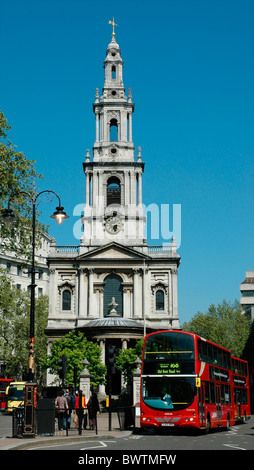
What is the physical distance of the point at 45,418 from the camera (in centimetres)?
2238

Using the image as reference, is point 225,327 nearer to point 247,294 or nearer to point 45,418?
point 247,294

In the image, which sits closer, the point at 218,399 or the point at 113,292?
the point at 218,399

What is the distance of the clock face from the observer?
209 ft

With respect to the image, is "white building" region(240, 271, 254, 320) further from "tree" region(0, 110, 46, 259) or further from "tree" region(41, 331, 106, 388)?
"tree" region(0, 110, 46, 259)

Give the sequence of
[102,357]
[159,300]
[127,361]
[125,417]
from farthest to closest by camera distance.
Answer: [159,300] < [102,357] < [127,361] < [125,417]

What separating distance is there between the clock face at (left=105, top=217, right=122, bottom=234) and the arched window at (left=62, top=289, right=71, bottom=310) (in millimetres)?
7340

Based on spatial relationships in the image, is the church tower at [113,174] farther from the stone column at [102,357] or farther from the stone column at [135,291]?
the stone column at [102,357]

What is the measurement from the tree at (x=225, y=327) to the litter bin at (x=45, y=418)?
55417mm

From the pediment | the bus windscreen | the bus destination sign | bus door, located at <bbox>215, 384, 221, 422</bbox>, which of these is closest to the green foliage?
the pediment

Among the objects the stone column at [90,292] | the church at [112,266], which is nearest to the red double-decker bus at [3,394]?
the church at [112,266]

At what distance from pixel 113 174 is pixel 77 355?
20.4 metres

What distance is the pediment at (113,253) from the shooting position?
61.8 m

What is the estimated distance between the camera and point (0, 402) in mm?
57625

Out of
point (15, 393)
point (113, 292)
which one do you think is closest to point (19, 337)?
point (113, 292)
